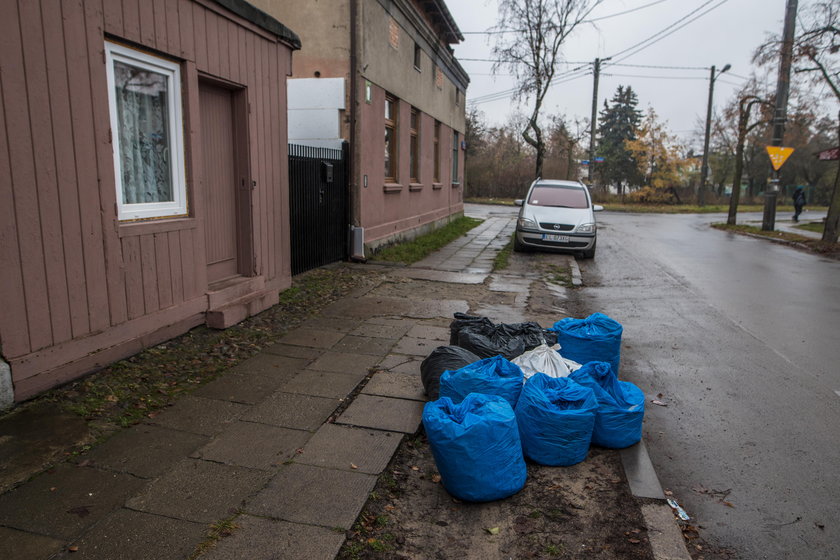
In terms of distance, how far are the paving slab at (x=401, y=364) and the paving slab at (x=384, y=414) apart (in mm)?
669

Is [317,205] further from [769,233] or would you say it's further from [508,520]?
[769,233]

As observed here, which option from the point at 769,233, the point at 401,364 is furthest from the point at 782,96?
the point at 401,364

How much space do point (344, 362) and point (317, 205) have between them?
4882 millimetres

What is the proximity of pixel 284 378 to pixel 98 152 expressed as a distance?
2294mm

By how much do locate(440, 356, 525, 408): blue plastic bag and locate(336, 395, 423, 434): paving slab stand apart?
361 mm

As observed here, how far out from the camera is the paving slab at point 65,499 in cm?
274

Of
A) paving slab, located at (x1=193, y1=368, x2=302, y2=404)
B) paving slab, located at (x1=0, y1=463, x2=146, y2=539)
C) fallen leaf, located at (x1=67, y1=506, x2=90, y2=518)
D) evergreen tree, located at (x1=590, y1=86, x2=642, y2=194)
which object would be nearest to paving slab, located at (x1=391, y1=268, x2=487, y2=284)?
paving slab, located at (x1=193, y1=368, x2=302, y2=404)

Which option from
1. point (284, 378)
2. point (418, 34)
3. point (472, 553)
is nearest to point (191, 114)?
point (284, 378)

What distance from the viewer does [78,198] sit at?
429 centimetres

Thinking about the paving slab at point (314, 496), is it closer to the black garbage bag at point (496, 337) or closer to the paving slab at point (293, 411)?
the paving slab at point (293, 411)

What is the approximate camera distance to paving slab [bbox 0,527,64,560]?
252 centimetres

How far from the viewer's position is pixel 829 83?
1697 cm

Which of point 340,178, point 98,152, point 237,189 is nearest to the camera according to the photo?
point 98,152

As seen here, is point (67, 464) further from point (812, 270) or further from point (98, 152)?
point (812, 270)
